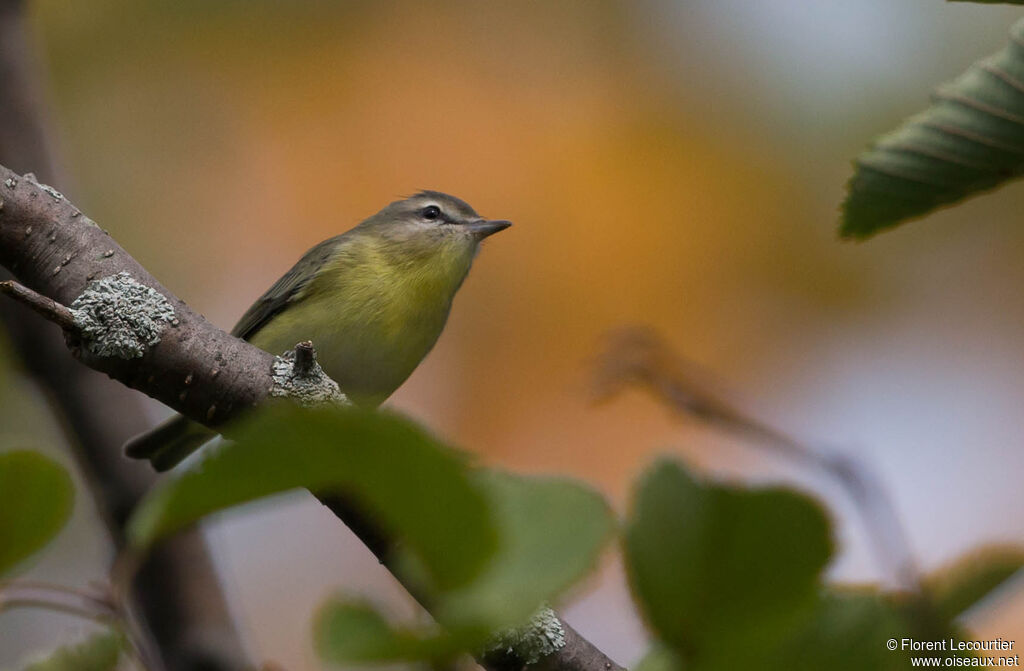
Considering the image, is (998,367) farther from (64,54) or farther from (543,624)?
(64,54)

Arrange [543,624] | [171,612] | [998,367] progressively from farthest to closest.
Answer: [998,367] < [171,612] < [543,624]

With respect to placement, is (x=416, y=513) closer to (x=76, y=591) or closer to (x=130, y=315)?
(x=76, y=591)

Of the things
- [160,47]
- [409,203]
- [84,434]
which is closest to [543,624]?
[84,434]

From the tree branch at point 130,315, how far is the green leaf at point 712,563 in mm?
1452

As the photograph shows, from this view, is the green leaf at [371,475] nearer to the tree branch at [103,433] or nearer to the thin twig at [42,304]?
the thin twig at [42,304]

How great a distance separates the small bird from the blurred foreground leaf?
374cm

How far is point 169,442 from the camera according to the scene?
200 inches

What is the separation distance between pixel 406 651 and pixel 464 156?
26.5 feet

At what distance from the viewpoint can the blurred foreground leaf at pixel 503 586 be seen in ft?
2.72

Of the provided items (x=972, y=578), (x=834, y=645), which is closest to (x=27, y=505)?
(x=834, y=645)

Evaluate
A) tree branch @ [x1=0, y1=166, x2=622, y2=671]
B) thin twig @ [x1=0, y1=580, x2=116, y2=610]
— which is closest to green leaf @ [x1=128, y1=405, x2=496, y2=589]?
thin twig @ [x1=0, y1=580, x2=116, y2=610]

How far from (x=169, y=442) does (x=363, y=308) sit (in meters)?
1.22

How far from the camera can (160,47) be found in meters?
8.51

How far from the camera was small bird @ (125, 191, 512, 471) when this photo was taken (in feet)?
16.1
